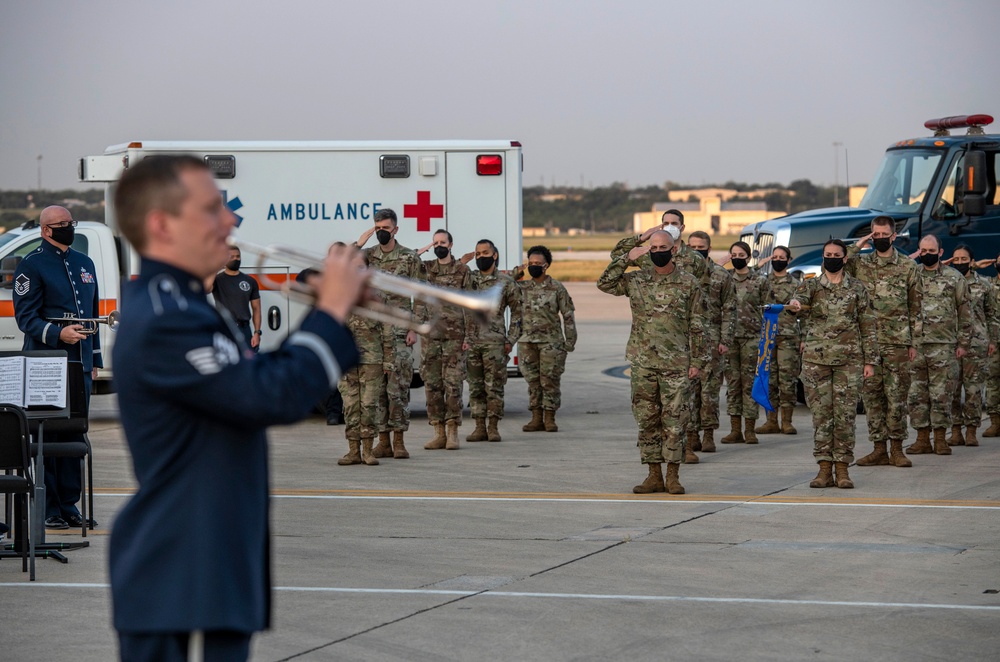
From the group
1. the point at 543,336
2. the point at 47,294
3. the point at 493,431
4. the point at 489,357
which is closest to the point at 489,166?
the point at 543,336

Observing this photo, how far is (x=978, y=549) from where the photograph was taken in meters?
7.84

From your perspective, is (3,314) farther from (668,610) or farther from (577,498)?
(668,610)

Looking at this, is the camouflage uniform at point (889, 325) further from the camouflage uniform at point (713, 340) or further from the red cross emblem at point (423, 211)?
the red cross emblem at point (423, 211)

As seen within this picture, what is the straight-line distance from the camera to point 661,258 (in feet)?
32.7

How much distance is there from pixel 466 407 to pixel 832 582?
9.90 m

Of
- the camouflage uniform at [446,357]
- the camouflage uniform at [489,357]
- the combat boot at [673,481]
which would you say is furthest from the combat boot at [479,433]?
the combat boot at [673,481]

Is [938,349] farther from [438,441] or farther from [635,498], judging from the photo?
[438,441]

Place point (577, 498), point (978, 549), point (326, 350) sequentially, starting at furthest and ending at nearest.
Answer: point (577, 498), point (978, 549), point (326, 350)

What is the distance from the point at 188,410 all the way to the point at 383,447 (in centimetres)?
939

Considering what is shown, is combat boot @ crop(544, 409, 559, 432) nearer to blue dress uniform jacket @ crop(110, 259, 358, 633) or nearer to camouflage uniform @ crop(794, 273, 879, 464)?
camouflage uniform @ crop(794, 273, 879, 464)

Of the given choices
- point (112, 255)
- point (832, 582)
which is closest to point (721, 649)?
point (832, 582)

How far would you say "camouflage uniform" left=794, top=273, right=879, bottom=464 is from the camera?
33.6ft

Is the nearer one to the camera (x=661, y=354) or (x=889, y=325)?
(x=661, y=354)

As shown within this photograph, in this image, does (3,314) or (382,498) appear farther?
(3,314)
